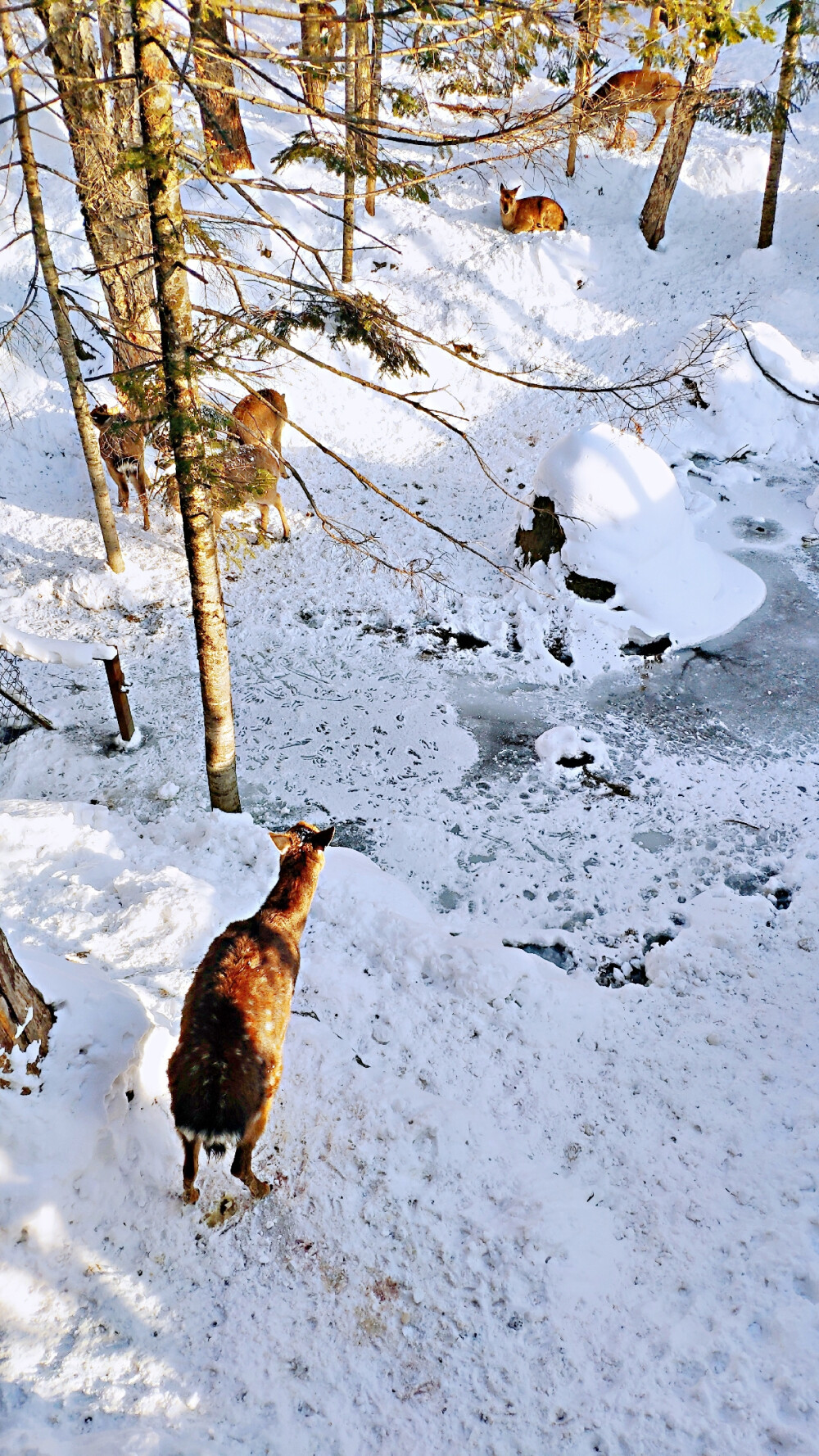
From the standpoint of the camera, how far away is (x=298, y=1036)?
5098 mm

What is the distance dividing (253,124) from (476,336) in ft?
25.0

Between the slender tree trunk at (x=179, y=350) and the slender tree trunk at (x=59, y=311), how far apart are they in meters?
2.23

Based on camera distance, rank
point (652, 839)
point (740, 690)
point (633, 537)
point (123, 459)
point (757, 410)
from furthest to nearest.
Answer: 1. point (757, 410)
2. point (123, 459)
3. point (633, 537)
4. point (740, 690)
5. point (652, 839)

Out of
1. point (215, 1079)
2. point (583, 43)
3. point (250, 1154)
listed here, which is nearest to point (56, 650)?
point (215, 1079)

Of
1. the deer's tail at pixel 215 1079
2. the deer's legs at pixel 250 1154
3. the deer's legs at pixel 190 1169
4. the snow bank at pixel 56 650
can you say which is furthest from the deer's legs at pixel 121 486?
the deer's legs at pixel 190 1169

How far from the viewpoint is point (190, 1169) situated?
3.96 metres

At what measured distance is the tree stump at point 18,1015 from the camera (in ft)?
13.3

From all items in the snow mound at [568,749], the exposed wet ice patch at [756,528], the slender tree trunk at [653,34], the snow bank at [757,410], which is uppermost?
the slender tree trunk at [653,34]

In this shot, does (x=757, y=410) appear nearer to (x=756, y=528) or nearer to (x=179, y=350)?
(x=756, y=528)

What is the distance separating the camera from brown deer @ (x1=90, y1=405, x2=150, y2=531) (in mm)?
10539

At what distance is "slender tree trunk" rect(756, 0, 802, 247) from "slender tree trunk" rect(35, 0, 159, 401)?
11106 millimetres

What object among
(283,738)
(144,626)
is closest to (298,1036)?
(283,738)

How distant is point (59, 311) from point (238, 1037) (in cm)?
765

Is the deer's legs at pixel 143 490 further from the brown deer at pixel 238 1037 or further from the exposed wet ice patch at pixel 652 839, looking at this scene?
the brown deer at pixel 238 1037
